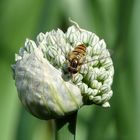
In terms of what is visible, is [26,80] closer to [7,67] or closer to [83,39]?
[83,39]

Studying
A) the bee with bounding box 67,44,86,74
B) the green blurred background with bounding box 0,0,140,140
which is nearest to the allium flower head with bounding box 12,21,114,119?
the bee with bounding box 67,44,86,74

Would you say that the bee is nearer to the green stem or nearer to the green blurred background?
the green stem

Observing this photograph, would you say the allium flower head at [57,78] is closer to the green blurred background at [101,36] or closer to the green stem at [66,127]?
the green stem at [66,127]

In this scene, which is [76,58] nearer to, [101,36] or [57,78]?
[57,78]

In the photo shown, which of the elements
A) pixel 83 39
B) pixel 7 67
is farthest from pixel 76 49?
pixel 7 67

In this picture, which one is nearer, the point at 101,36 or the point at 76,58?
the point at 76,58

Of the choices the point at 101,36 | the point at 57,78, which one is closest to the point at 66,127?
the point at 57,78

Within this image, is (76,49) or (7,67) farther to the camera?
(7,67)
